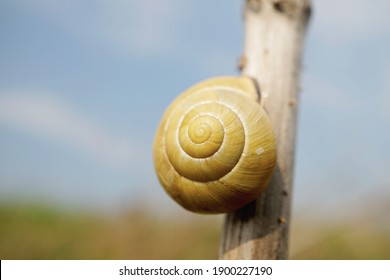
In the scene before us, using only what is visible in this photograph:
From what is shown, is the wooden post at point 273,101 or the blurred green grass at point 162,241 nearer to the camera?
the wooden post at point 273,101

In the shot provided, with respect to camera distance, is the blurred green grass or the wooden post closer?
the wooden post

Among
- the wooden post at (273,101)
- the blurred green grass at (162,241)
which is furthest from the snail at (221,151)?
the blurred green grass at (162,241)

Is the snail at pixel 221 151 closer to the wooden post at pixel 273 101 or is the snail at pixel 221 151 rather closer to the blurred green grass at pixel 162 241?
the wooden post at pixel 273 101

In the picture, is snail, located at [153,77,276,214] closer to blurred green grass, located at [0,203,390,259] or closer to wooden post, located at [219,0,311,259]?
wooden post, located at [219,0,311,259]

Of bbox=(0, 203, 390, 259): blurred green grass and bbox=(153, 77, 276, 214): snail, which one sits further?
bbox=(0, 203, 390, 259): blurred green grass

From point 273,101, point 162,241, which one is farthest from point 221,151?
point 162,241

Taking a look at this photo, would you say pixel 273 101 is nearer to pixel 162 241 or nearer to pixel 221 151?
pixel 221 151

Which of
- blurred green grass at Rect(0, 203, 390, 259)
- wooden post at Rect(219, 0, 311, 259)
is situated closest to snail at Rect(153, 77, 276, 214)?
wooden post at Rect(219, 0, 311, 259)
